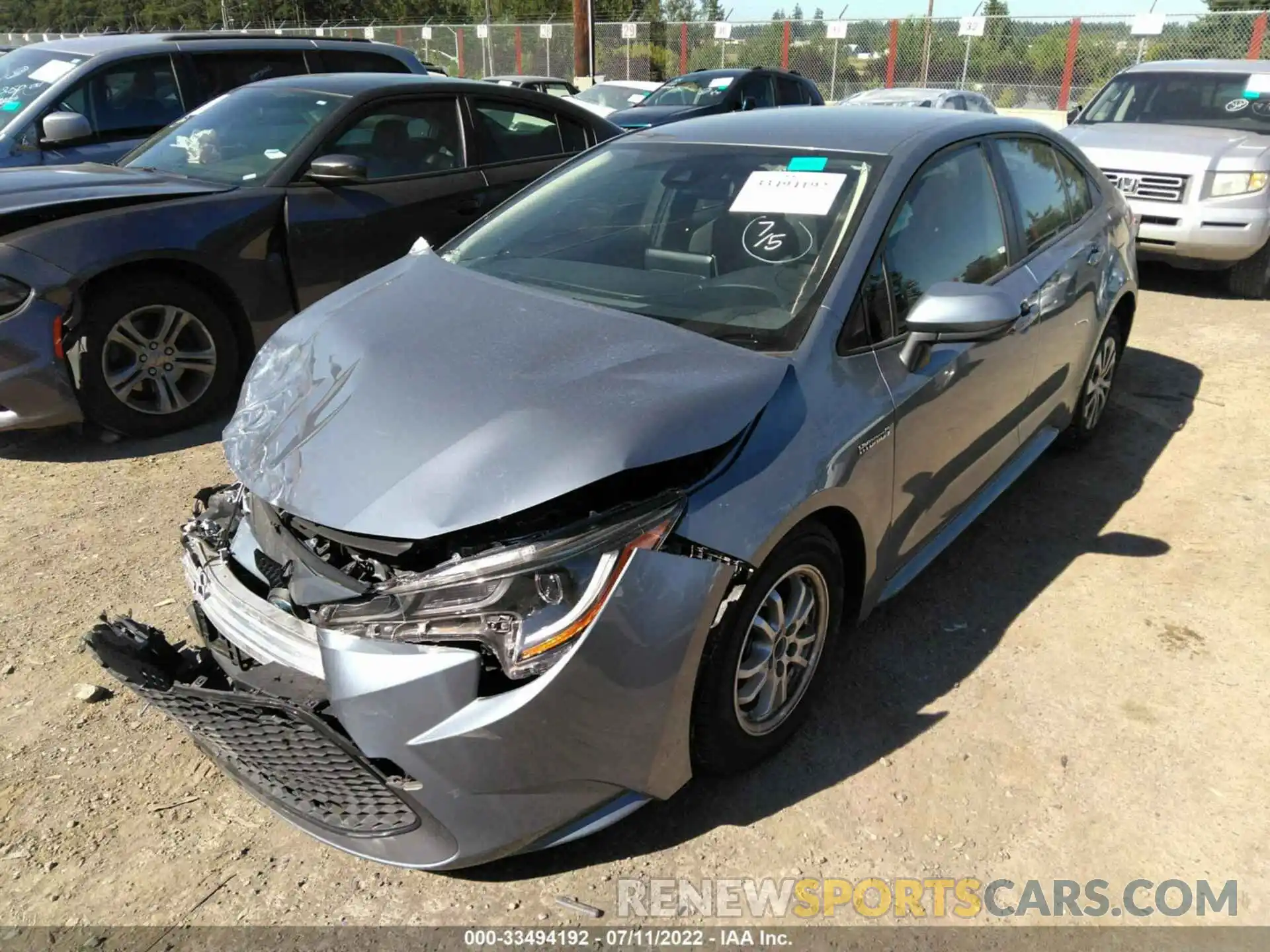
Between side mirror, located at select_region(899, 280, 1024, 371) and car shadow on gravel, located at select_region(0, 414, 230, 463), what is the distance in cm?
347

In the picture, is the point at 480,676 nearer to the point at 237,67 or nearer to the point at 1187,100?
the point at 237,67

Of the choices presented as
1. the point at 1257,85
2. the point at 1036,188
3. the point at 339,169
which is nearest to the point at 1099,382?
the point at 1036,188

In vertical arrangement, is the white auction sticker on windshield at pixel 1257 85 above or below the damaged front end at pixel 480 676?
above

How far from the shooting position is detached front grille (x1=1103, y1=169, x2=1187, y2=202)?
739cm

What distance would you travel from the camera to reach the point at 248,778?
7.40 ft

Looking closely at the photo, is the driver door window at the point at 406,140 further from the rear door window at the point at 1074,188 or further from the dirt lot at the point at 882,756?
the rear door window at the point at 1074,188

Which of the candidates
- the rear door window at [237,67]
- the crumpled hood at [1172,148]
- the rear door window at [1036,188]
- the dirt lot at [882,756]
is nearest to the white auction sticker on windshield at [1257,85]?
the crumpled hood at [1172,148]

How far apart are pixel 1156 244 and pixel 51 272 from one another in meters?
7.64

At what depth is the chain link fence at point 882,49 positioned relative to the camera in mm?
21391

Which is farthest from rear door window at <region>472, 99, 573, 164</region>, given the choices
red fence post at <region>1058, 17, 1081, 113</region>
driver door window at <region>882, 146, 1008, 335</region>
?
red fence post at <region>1058, 17, 1081, 113</region>

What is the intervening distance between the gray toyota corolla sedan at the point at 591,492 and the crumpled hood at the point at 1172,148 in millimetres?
5260

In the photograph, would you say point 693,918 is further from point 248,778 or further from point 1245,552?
point 1245,552

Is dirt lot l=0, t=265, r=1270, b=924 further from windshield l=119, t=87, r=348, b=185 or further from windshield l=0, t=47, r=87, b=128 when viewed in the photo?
windshield l=0, t=47, r=87, b=128

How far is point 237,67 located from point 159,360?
3830mm
